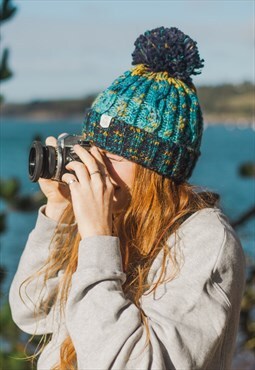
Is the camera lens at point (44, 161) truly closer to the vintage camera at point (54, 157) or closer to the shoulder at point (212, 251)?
the vintage camera at point (54, 157)

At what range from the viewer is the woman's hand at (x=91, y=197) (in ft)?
4.90

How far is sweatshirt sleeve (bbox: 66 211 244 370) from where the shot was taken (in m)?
1.39

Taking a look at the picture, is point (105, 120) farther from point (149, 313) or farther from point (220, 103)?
point (220, 103)

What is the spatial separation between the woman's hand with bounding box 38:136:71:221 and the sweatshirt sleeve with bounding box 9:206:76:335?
0.02 meters

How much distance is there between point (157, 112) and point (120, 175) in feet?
0.46

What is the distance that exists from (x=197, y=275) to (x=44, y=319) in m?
0.47

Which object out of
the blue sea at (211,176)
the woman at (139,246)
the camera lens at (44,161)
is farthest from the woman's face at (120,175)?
the blue sea at (211,176)

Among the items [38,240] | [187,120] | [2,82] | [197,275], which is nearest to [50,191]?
[38,240]

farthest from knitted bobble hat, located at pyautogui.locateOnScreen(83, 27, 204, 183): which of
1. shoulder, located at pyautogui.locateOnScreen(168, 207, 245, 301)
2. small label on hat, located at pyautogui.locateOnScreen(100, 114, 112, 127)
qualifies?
shoulder, located at pyautogui.locateOnScreen(168, 207, 245, 301)

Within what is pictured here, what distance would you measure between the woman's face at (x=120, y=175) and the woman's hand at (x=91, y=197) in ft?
0.18

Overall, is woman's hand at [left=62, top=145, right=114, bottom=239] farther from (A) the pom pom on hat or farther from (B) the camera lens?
(A) the pom pom on hat

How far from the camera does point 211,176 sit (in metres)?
29.6

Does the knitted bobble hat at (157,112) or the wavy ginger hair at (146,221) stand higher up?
the knitted bobble hat at (157,112)

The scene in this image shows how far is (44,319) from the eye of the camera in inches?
71.2
